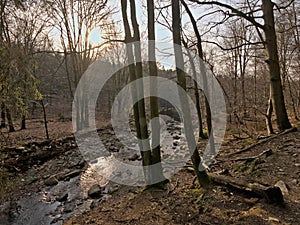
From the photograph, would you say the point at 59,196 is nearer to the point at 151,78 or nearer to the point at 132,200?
the point at 132,200

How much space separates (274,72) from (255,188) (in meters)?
4.70

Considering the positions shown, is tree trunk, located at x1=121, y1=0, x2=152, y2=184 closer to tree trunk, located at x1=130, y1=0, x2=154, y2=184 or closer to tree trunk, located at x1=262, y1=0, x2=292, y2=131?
tree trunk, located at x1=130, y1=0, x2=154, y2=184

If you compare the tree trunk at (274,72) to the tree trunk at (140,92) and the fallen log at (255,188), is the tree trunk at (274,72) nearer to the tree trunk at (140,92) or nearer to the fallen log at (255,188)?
the fallen log at (255,188)

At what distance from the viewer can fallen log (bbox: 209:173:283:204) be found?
11.9 ft

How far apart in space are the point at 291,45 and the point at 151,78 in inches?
468

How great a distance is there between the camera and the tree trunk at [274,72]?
7.43 meters

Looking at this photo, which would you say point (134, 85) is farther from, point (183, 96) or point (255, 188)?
point (255, 188)

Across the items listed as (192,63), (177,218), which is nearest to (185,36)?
(192,63)

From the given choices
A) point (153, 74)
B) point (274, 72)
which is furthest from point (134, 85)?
point (274, 72)

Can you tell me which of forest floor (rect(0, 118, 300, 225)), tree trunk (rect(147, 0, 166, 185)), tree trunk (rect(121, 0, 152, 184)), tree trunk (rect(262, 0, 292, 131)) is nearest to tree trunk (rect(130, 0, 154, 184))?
tree trunk (rect(121, 0, 152, 184))

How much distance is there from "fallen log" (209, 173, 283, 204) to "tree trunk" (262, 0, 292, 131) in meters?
3.63

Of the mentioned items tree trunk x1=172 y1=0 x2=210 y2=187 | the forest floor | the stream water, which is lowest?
the stream water

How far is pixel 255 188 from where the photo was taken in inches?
156

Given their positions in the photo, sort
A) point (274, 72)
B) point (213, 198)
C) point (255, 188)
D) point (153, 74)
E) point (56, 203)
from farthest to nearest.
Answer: point (274, 72), point (56, 203), point (153, 74), point (213, 198), point (255, 188)
